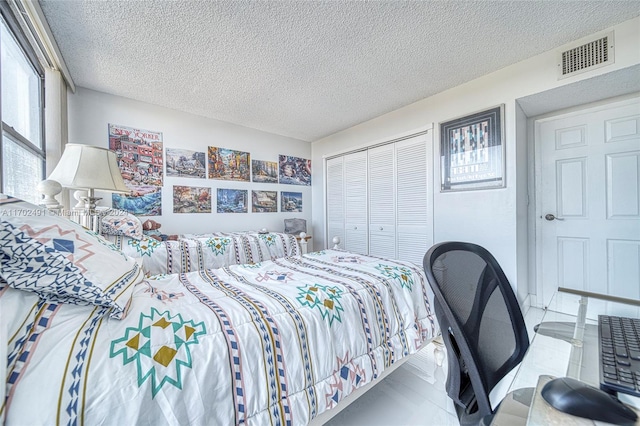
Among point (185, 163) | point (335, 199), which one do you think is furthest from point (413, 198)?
point (185, 163)

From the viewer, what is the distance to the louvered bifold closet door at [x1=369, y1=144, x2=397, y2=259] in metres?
3.49

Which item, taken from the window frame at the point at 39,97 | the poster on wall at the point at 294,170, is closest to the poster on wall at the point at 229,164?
the poster on wall at the point at 294,170

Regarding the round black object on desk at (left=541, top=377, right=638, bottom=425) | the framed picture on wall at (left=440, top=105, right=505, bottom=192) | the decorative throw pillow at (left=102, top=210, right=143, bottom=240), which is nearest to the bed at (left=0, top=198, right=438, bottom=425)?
the round black object on desk at (left=541, top=377, right=638, bottom=425)

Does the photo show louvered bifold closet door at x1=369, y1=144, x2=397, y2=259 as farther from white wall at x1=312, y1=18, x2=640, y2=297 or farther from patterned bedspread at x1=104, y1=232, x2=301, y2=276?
patterned bedspread at x1=104, y1=232, x2=301, y2=276

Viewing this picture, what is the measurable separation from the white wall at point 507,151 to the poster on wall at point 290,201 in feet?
8.06

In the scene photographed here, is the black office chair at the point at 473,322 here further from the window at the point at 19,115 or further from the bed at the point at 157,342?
the window at the point at 19,115

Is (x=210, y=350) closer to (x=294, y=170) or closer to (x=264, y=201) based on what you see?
(x=264, y=201)

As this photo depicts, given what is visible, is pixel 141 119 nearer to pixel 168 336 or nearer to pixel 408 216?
pixel 168 336

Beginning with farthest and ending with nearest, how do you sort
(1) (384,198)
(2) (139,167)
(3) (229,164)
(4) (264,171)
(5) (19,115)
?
(4) (264,171) < (3) (229,164) < (1) (384,198) < (2) (139,167) < (5) (19,115)

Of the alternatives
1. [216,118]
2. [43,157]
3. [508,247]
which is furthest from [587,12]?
[43,157]

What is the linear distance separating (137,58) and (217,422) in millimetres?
2885

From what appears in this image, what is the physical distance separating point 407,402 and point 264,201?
3391 millimetres

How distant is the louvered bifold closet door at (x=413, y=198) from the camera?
3066mm

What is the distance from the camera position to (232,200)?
3.85m
